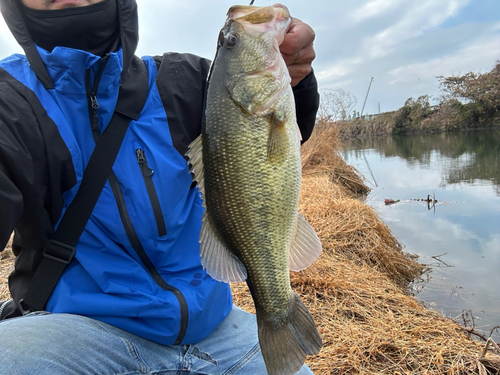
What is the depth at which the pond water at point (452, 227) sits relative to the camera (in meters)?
4.86

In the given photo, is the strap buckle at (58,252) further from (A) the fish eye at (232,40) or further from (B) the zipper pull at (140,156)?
(A) the fish eye at (232,40)

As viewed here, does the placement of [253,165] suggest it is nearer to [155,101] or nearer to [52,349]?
[155,101]

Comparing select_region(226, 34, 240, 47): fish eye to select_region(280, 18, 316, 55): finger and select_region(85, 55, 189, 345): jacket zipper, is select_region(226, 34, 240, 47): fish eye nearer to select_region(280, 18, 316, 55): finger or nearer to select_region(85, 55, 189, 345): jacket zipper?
select_region(280, 18, 316, 55): finger

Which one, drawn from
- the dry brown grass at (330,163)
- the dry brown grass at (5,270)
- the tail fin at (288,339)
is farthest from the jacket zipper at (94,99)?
the dry brown grass at (330,163)

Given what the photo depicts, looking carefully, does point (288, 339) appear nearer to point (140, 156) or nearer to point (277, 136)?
point (277, 136)

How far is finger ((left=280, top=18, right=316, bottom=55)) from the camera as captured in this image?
1471mm

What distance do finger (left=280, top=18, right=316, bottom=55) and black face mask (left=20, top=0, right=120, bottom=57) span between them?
973 millimetres

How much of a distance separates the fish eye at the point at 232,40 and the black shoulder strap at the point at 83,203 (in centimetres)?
57

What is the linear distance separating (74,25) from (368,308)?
3542 mm

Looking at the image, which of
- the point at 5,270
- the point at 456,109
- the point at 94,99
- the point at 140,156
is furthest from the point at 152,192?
the point at 456,109

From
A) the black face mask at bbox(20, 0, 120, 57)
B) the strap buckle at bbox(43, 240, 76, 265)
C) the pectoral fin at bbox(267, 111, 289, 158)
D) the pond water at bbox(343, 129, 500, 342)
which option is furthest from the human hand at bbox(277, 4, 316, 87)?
the pond water at bbox(343, 129, 500, 342)

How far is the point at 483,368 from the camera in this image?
8.24 ft

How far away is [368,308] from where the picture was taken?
3592mm

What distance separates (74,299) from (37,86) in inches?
39.2
